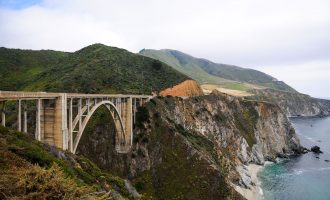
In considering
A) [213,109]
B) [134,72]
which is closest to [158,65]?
[134,72]

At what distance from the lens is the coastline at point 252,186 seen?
6080 centimetres

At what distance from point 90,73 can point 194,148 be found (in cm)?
3438

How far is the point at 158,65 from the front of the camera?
9881 cm

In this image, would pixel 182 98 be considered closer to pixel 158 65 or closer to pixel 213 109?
pixel 213 109

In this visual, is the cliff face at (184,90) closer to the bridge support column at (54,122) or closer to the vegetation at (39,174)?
the bridge support column at (54,122)

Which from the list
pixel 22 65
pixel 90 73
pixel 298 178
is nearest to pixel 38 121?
pixel 90 73

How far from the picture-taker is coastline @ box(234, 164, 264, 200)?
60797 mm

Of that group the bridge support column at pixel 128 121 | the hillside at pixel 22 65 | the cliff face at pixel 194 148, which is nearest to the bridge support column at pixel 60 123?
the cliff face at pixel 194 148

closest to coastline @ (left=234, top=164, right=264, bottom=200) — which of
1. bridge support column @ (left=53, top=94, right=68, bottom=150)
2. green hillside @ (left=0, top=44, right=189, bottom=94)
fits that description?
green hillside @ (left=0, top=44, right=189, bottom=94)

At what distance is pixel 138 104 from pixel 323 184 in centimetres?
3996

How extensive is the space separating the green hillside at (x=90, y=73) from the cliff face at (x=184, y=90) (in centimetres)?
196

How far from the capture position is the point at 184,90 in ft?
298

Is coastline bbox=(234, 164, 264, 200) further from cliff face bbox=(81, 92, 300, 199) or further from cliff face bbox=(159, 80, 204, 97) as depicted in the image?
cliff face bbox=(159, 80, 204, 97)

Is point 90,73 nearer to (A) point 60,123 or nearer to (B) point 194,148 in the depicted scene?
(B) point 194,148
